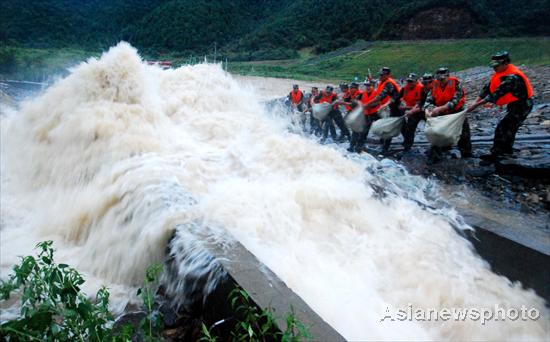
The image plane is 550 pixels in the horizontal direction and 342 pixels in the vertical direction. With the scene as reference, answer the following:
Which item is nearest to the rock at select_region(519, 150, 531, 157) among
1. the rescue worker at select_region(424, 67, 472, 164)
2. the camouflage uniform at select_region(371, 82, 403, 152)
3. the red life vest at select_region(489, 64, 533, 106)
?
the rescue worker at select_region(424, 67, 472, 164)

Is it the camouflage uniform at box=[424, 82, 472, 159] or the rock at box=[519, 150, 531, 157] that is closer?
the rock at box=[519, 150, 531, 157]

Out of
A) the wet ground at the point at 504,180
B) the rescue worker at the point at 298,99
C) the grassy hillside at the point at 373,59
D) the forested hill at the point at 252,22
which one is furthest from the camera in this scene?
the forested hill at the point at 252,22

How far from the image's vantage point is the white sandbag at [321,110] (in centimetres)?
1052

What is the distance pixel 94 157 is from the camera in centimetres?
586

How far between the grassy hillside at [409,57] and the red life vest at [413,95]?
67.5 ft

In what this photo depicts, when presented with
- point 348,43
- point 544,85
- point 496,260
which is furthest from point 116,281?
point 348,43

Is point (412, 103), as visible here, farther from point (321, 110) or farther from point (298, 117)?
point (298, 117)

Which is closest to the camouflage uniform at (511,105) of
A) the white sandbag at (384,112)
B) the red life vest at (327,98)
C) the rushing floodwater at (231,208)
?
the rushing floodwater at (231,208)

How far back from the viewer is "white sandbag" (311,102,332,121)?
10523 millimetres

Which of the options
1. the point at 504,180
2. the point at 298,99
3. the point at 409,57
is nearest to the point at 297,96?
the point at 298,99

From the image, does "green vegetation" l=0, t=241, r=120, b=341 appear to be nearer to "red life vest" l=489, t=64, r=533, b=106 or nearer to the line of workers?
the line of workers

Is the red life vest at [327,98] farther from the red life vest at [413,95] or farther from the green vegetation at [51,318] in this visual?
the green vegetation at [51,318]

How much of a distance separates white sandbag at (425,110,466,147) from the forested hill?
111 feet

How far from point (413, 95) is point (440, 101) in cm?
79
